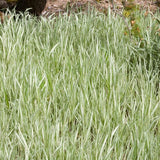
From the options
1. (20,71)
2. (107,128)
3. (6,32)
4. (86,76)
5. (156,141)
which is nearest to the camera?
(156,141)

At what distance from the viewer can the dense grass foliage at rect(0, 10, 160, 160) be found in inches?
81.0

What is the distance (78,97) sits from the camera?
2559 millimetres

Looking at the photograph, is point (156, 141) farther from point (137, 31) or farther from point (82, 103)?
point (137, 31)

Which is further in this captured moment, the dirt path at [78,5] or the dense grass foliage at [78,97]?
the dirt path at [78,5]

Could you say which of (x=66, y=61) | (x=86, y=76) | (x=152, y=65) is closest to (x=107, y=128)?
(x=86, y=76)

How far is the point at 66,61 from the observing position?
299 centimetres

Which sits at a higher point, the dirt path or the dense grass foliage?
the dirt path

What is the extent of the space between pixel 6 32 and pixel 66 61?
0.83 metres

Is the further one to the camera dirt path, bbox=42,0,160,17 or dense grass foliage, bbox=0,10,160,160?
dirt path, bbox=42,0,160,17

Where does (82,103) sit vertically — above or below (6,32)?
below

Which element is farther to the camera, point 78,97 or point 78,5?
point 78,5

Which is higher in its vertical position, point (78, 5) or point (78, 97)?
point (78, 5)

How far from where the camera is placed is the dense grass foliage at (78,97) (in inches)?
81.0

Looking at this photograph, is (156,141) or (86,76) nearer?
(156,141)
